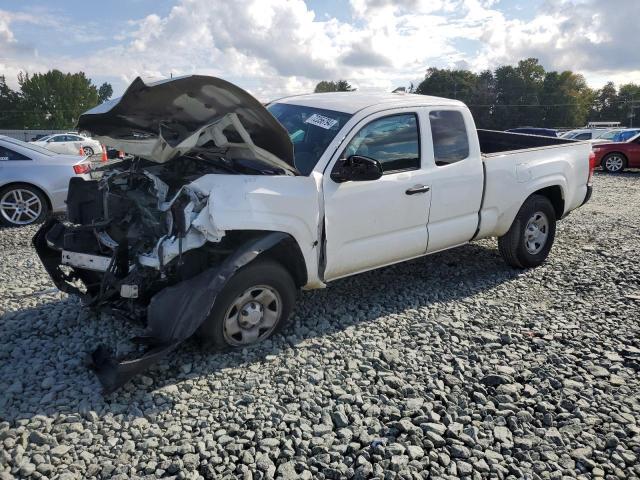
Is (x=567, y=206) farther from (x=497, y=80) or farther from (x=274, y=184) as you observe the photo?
(x=497, y=80)

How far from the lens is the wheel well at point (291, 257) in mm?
4008

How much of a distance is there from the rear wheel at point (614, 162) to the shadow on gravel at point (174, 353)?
44.4 ft

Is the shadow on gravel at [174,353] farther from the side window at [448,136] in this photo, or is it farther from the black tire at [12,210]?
the black tire at [12,210]

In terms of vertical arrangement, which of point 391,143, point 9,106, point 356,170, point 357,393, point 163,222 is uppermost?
point 9,106

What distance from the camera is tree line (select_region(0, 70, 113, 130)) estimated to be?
89.9m

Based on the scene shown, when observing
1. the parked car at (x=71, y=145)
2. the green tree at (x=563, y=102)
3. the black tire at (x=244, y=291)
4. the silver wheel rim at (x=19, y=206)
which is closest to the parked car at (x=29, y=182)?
the silver wheel rim at (x=19, y=206)

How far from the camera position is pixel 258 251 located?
3715mm

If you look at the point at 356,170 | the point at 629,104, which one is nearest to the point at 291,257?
the point at 356,170

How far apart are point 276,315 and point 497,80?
283 ft

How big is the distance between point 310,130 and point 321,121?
0.13m

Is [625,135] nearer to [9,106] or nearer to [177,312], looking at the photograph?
[177,312]

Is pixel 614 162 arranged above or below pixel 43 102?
below

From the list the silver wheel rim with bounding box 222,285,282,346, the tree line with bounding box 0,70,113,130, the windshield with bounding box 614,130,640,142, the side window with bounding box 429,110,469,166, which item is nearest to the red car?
the windshield with bounding box 614,130,640,142

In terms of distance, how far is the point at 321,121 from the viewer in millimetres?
4586
